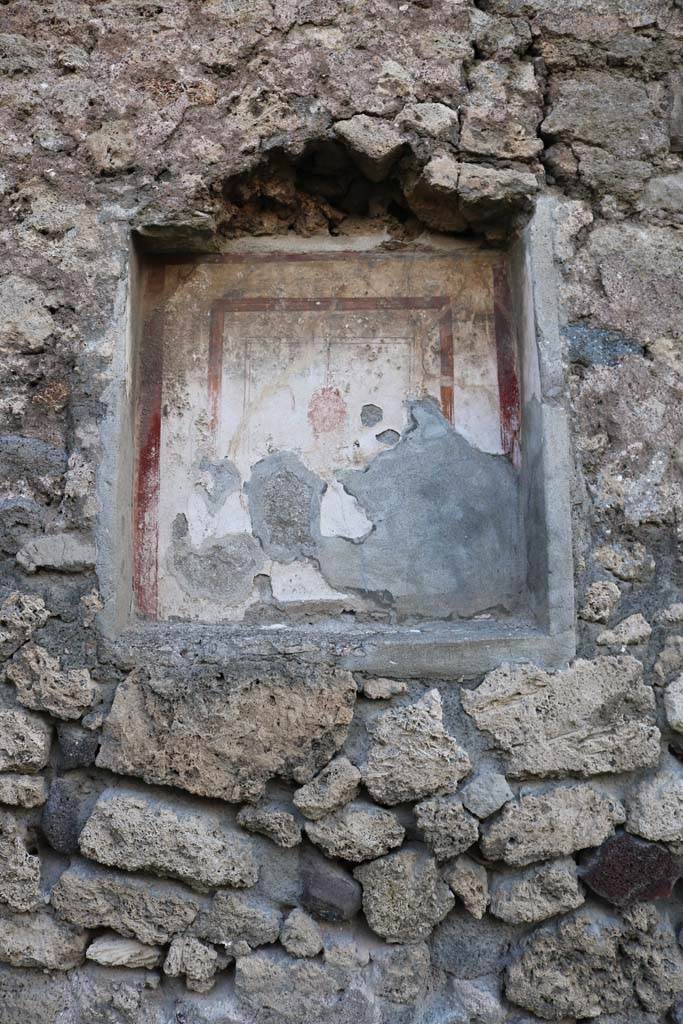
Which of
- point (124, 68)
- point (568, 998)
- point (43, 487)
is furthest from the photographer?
point (124, 68)

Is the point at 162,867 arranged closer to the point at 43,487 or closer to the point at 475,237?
the point at 43,487

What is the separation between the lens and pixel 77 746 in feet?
6.67

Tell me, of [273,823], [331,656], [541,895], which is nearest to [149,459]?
[331,656]

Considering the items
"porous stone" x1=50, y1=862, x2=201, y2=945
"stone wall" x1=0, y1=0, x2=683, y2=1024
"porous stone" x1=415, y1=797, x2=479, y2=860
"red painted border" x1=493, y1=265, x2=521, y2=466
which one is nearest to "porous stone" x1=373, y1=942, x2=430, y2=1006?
"stone wall" x1=0, y1=0, x2=683, y2=1024

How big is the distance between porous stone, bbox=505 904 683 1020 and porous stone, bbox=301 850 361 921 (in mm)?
390

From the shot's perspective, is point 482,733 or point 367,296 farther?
point 367,296

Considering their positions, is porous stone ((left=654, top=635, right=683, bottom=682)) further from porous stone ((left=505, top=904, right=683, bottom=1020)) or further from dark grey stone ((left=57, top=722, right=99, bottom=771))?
dark grey stone ((left=57, top=722, right=99, bottom=771))

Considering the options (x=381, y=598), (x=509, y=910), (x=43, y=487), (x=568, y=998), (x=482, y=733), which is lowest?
(x=568, y=998)

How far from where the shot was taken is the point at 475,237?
7.89 ft

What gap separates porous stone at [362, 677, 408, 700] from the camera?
2006mm

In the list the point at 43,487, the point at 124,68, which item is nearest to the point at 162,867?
the point at 43,487

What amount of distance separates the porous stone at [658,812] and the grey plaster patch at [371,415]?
1.10 m

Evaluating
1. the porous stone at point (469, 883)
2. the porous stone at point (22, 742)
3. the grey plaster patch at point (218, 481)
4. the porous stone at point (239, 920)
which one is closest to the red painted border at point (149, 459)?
the grey plaster patch at point (218, 481)

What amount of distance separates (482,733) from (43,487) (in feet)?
3.87
